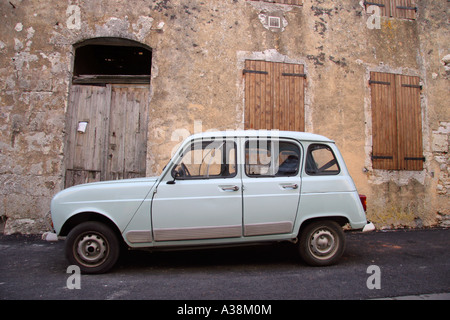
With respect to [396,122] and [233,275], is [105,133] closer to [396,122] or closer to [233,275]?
[233,275]

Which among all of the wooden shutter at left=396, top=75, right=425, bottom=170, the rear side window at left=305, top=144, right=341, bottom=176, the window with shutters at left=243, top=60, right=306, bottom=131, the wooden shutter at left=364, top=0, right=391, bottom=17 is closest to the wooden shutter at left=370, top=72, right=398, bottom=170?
the wooden shutter at left=396, top=75, right=425, bottom=170

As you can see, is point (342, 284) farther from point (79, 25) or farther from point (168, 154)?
point (79, 25)

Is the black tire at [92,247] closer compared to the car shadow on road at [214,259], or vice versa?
the black tire at [92,247]

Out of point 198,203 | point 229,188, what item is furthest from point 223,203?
point 198,203

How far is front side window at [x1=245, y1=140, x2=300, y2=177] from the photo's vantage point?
3924 mm

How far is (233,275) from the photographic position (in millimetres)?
3656

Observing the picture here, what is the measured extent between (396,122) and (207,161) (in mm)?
5417

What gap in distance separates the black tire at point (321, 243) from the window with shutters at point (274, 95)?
318 centimetres

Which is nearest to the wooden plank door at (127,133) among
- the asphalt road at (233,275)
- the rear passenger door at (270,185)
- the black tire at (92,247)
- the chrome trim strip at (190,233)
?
the asphalt road at (233,275)

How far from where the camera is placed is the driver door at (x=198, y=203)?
3674mm

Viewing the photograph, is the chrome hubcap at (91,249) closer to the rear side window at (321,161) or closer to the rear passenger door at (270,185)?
the rear passenger door at (270,185)

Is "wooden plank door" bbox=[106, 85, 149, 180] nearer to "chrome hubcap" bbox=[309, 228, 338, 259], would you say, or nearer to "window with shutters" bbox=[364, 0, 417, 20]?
"chrome hubcap" bbox=[309, 228, 338, 259]
